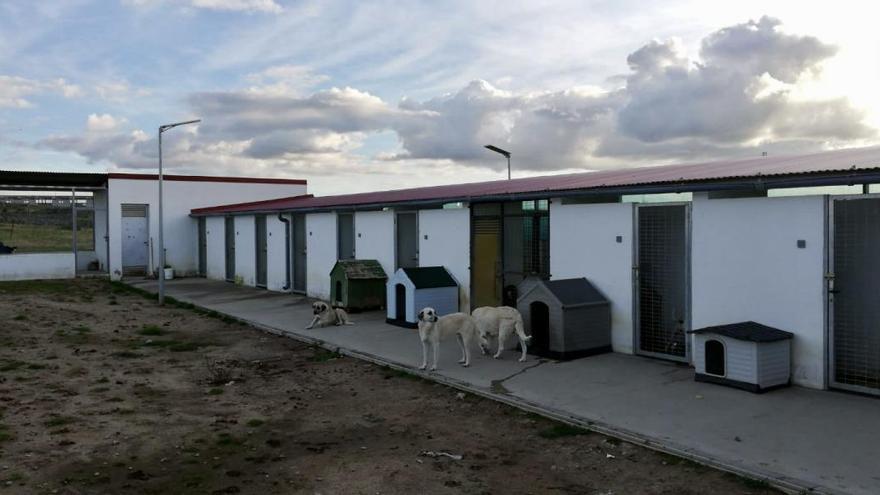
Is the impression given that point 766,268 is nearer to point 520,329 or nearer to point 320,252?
point 520,329

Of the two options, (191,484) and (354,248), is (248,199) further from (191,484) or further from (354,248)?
(191,484)

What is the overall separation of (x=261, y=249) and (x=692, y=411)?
62.0 feet

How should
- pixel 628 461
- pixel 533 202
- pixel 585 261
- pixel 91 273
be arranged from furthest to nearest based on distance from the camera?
pixel 91 273
pixel 533 202
pixel 585 261
pixel 628 461

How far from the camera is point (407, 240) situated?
17516mm

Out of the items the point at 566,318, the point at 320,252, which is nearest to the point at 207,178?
the point at 320,252

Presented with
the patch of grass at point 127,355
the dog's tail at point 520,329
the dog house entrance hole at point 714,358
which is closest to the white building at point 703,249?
the dog house entrance hole at point 714,358

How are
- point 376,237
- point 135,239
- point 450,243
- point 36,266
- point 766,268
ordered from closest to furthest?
point 766,268 < point 450,243 < point 376,237 < point 36,266 < point 135,239

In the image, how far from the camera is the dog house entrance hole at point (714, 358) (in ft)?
30.1

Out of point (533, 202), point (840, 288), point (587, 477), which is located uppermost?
point (533, 202)

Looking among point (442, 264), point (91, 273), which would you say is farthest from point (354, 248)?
point (91, 273)

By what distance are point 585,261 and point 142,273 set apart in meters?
23.8

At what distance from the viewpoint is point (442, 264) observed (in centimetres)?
1593

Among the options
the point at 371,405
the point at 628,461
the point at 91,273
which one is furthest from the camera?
the point at 91,273

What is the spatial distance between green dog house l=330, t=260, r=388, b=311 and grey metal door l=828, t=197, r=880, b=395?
36.1 ft
